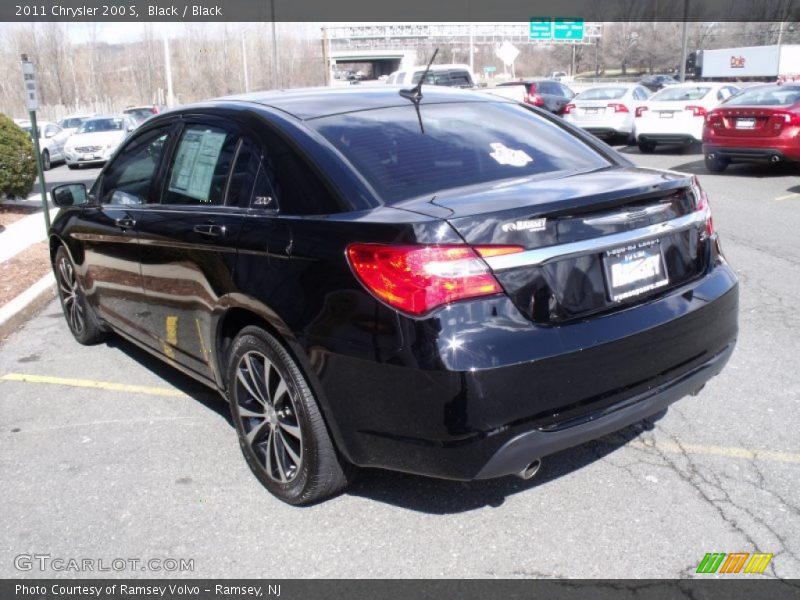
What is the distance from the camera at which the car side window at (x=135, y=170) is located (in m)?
4.56

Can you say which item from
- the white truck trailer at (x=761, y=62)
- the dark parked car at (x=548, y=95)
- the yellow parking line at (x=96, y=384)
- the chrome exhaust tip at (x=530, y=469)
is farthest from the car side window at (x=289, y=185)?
the white truck trailer at (x=761, y=62)

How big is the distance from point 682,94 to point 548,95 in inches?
368

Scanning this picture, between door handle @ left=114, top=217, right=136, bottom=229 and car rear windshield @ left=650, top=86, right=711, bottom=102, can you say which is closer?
door handle @ left=114, top=217, right=136, bottom=229

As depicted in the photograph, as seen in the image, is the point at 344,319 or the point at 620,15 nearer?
the point at 344,319

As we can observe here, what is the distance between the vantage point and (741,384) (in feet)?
15.4

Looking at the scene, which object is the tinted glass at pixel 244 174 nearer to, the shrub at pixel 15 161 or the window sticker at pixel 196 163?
the window sticker at pixel 196 163

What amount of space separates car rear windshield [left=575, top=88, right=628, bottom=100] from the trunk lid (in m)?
18.9

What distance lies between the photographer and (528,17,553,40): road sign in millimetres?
48750

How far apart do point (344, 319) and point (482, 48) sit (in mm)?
111582

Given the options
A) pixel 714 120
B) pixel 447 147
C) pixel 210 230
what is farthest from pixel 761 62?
pixel 210 230

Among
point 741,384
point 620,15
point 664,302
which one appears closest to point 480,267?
point 664,302

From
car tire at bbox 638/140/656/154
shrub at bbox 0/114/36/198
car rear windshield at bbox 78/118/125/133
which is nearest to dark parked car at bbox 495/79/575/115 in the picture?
car tire at bbox 638/140/656/154

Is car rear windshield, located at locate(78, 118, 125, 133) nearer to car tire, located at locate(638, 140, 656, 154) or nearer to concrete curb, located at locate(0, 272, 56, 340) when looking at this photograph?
car tire, located at locate(638, 140, 656, 154)
